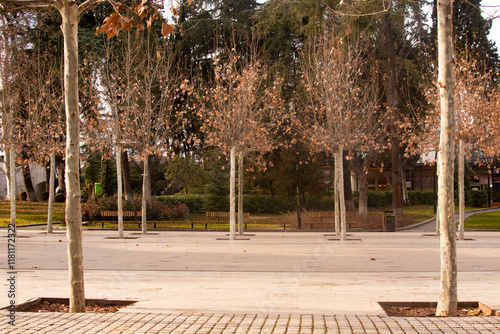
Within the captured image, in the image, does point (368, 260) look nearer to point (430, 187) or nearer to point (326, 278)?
point (326, 278)

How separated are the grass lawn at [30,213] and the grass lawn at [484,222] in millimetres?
23380

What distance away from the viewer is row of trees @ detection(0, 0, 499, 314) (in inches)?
264

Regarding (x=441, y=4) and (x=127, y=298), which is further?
(x=127, y=298)

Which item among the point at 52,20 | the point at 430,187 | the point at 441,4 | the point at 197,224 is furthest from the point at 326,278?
the point at 430,187

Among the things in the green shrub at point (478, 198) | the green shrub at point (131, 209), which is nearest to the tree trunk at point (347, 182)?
the green shrub at point (131, 209)

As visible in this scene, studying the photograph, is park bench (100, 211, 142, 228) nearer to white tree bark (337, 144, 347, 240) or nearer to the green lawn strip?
the green lawn strip

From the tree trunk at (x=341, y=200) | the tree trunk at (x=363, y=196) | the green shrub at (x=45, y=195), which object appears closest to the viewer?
the tree trunk at (x=341, y=200)

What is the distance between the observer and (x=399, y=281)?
9.45 meters

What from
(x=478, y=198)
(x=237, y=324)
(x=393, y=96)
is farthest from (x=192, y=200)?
(x=237, y=324)

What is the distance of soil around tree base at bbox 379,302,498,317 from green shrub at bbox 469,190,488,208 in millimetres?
39951

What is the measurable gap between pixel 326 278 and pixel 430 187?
48.8 metres

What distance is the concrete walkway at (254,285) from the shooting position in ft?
17.9

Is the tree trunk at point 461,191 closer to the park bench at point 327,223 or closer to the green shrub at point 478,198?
the park bench at point 327,223

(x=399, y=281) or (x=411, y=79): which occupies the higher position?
(x=411, y=79)
